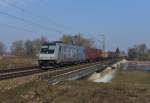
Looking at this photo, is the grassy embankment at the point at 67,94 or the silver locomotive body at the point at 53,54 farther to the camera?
the silver locomotive body at the point at 53,54

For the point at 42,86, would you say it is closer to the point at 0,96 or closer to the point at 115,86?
the point at 0,96

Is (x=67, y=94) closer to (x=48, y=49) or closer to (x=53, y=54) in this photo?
(x=53, y=54)

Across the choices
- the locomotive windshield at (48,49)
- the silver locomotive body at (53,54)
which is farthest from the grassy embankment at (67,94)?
the locomotive windshield at (48,49)

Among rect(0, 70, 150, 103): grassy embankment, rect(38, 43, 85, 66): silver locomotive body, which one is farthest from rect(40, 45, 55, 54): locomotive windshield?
rect(0, 70, 150, 103): grassy embankment

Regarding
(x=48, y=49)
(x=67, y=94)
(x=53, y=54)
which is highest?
(x=48, y=49)

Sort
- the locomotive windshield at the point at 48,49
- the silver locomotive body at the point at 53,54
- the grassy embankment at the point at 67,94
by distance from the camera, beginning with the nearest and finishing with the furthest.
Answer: the grassy embankment at the point at 67,94 < the silver locomotive body at the point at 53,54 < the locomotive windshield at the point at 48,49

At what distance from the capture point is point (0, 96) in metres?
18.9

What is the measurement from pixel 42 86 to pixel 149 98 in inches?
340

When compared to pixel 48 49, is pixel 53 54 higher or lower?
lower

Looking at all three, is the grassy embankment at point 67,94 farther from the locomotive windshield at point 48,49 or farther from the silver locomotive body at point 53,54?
the locomotive windshield at point 48,49

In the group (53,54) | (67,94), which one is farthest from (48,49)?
(67,94)

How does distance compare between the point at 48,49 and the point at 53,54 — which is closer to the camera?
the point at 53,54

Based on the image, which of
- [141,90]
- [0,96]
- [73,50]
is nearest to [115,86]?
[141,90]

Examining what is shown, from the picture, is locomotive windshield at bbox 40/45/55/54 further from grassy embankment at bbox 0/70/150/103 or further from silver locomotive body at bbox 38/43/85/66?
grassy embankment at bbox 0/70/150/103
